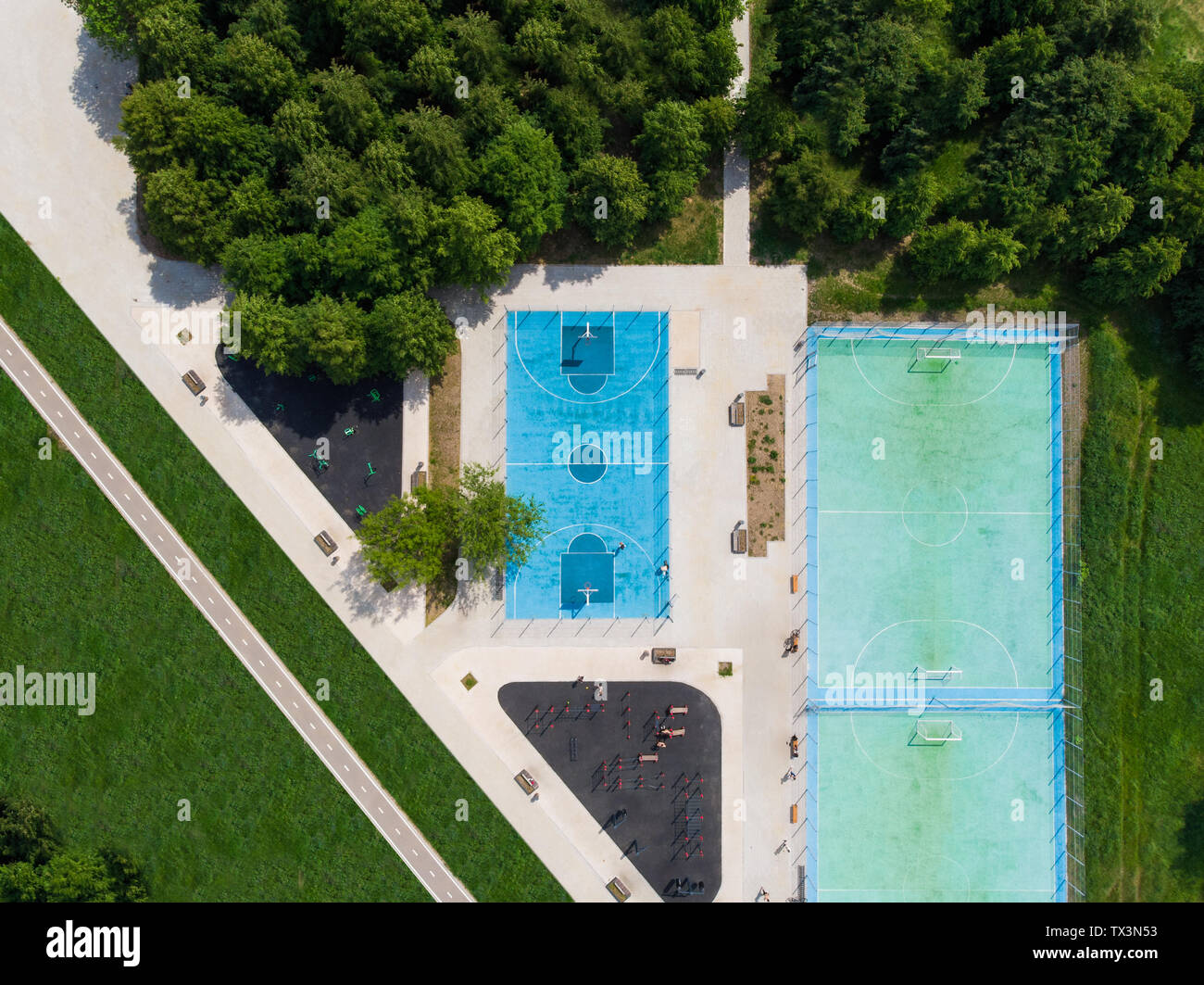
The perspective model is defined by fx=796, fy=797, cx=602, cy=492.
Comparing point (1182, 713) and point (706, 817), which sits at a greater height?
point (1182, 713)

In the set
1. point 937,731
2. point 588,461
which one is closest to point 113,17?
point 588,461

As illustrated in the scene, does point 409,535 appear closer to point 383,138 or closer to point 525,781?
point 525,781

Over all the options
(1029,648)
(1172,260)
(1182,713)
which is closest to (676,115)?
(1172,260)

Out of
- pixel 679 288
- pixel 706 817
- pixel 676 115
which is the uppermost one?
pixel 676 115

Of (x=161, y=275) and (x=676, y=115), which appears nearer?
(x=676, y=115)

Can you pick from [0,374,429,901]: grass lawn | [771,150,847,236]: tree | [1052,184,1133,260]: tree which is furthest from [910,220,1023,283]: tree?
[0,374,429,901]: grass lawn

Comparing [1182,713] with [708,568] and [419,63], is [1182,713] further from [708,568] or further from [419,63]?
[419,63]

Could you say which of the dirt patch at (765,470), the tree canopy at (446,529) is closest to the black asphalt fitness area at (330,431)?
the tree canopy at (446,529)
